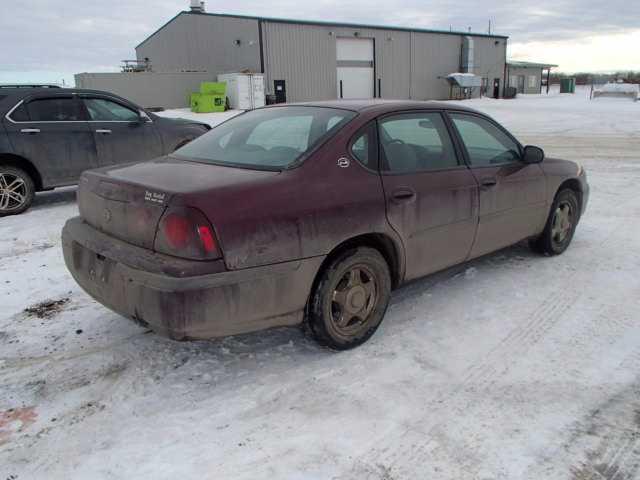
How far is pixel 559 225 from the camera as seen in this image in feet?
17.0

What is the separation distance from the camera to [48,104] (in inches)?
291

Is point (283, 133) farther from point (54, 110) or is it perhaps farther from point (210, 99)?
point (210, 99)

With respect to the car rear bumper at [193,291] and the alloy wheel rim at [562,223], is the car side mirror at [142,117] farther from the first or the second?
the alloy wheel rim at [562,223]

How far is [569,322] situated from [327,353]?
1.77 m

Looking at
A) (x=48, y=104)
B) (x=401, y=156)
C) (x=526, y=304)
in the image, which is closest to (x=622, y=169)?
(x=526, y=304)

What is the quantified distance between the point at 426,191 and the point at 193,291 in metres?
1.78

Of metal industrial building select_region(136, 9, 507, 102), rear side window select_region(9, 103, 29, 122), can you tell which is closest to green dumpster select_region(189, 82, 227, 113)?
metal industrial building select_region(136, 9, 507, 102)

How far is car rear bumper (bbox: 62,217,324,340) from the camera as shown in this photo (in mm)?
2684

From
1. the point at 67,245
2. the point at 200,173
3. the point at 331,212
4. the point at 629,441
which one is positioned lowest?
the point at 629,441

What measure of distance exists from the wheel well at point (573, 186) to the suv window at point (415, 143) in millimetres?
1728

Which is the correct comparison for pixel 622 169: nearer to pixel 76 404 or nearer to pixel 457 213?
pixel 457 213

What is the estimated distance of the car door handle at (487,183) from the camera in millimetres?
4131

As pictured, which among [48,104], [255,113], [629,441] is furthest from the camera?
[48,104]

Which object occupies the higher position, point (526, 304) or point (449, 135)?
point (449, 135)
